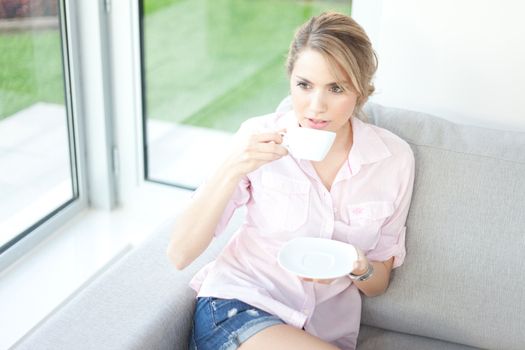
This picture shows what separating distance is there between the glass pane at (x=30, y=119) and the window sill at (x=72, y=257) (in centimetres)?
11

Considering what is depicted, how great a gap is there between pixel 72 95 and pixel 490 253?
1567 mm

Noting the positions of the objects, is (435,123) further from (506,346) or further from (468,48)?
(506,346)

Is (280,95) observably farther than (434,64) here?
Yes

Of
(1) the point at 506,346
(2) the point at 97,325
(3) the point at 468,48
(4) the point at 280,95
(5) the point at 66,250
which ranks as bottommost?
(5) the point at 66,250

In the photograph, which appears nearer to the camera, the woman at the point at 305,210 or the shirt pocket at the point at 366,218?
the woman at the point at 305,210

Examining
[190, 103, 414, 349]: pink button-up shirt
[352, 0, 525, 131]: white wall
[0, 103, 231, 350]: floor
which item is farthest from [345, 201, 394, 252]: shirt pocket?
[0, 103, 231, 350]: floor

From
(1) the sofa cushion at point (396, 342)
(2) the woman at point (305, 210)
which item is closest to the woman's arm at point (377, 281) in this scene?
(2) the woman at point (305, 210)

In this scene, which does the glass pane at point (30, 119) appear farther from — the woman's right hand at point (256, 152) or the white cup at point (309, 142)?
the white cup at point (309, 142)

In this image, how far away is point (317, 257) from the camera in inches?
61.0

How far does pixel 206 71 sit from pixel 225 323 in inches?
49.9

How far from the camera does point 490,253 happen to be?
172 centimetres

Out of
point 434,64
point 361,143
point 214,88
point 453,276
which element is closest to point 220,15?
point 214,88

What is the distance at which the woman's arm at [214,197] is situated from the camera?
1502 millimetres

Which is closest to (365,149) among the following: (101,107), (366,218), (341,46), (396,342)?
(366,218)
